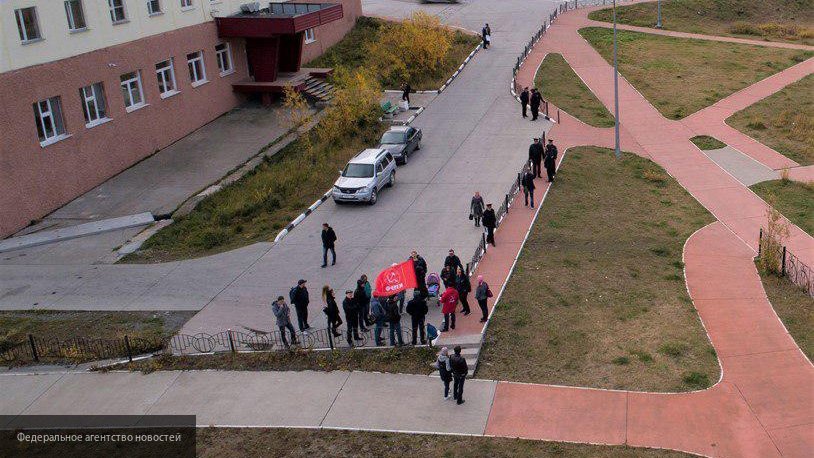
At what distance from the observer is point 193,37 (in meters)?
37.6

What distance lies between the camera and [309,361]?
1905cm

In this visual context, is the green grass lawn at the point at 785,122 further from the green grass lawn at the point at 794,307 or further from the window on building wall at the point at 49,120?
the window on building wall at the point at 49,120

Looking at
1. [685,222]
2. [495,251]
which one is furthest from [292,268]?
[685,222]

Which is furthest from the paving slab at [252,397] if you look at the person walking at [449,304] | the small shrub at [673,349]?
the small shrub at [673,349]

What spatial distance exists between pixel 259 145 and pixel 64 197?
857cm

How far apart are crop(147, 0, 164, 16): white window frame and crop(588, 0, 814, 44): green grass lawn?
33.8 metres

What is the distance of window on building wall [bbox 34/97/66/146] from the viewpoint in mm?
29094

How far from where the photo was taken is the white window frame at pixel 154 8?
34.8m

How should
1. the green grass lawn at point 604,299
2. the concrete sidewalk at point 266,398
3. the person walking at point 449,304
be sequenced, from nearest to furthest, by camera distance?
the concrete sidewalk at point 266,398
the green grass lawn at point 604,299
the person walking at point 449,304

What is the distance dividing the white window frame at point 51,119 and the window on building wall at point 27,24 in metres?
2.17

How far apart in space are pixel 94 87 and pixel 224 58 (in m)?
9.84

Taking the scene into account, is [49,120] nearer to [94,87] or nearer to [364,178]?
[94,87]

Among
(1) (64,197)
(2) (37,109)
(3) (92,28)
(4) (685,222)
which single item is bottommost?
(4) (685,222)

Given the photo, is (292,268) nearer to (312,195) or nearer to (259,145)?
(312,195)
